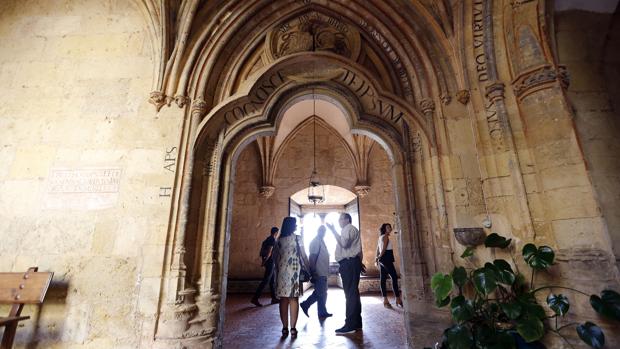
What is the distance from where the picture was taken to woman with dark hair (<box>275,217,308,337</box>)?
3.34 m

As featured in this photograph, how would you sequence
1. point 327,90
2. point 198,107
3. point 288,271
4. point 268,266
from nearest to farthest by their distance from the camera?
1. point 198,107
2. point 288,271
3. point 327,90
4. point 268,266

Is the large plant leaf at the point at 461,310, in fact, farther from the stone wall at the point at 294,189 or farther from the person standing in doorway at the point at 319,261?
the stone wall at the point at 294,189

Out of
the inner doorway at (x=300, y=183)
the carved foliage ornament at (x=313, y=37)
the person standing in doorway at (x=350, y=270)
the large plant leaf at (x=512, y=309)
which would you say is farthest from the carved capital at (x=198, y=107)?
the inner doorway at (x=300, y=183)

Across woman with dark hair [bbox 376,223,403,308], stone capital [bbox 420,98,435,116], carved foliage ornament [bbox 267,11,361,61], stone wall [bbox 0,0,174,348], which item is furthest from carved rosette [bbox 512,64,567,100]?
stone wall [bbox 0,0,174,348]

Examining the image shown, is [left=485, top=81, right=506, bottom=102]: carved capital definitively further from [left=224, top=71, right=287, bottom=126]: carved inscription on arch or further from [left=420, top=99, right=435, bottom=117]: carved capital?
[left=224, top=71, right=287, bottom=126]: carved inscription on arch

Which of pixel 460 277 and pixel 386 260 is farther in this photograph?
pixel 386 260

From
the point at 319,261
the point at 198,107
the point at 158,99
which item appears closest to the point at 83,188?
the point at 158,99

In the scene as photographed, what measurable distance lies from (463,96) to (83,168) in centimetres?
422

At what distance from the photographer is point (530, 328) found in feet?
6.06

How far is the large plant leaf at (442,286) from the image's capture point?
2.17 m

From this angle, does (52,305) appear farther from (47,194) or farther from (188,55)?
(188,55)

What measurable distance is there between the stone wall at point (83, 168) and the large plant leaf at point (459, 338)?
2.56 metres

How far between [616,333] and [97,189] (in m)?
4.61

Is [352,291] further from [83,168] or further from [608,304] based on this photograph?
[83,168]
